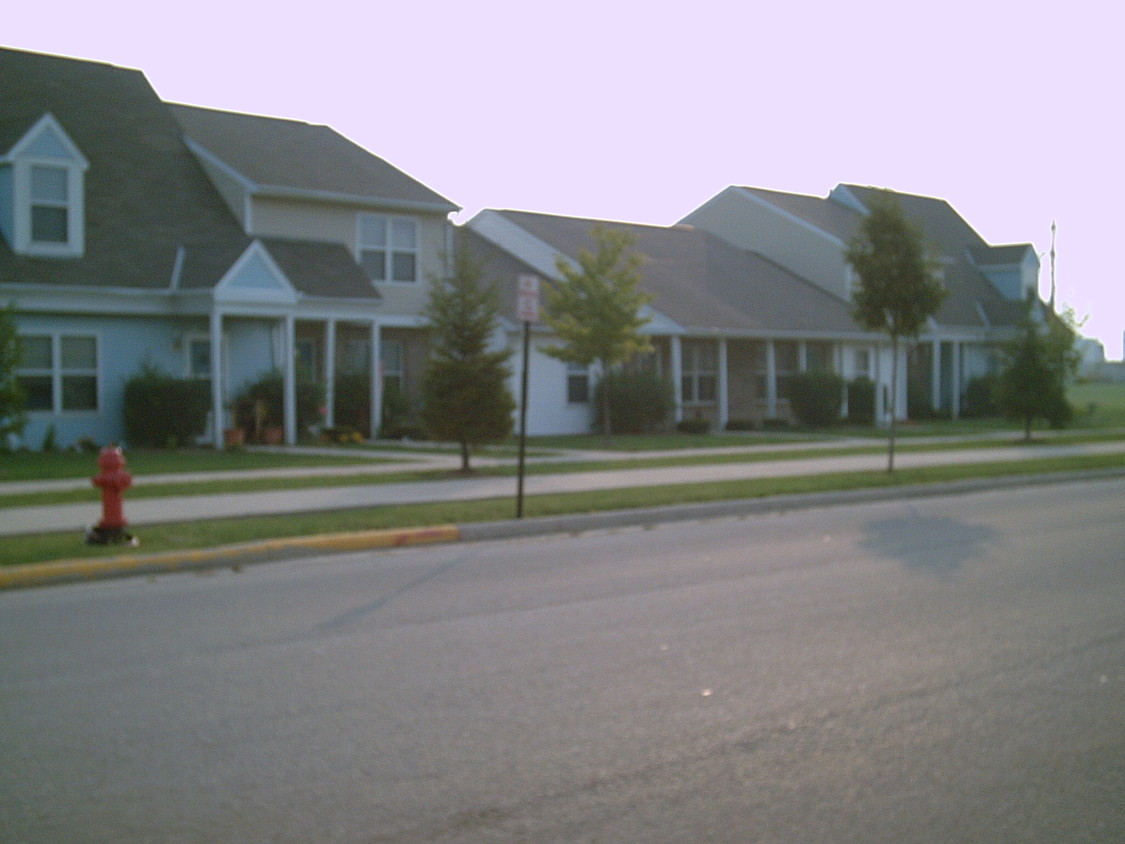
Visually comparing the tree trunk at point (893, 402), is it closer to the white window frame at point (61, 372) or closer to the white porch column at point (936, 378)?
the white window frame at point (61, 372)

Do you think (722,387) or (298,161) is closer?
(298,161)

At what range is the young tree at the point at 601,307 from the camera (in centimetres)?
2630

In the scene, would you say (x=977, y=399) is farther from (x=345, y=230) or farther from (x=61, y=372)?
(x=61, y=372)

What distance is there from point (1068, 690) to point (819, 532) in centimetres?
689

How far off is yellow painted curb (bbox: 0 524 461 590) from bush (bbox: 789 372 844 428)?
23.8 meters

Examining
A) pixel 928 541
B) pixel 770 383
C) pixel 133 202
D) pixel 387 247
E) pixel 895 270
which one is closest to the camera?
pixel 928 541

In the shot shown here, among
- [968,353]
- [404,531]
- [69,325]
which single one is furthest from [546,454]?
[968,353]

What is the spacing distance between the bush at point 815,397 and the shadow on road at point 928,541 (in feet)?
66.4

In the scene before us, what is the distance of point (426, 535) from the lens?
12531 mm

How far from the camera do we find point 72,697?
641 cm

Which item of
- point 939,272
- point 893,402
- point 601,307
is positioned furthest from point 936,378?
point 893,402

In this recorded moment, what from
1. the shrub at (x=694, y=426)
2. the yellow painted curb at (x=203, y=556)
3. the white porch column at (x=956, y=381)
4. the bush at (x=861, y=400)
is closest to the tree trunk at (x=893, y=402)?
the shrub at (x=694, y=426)

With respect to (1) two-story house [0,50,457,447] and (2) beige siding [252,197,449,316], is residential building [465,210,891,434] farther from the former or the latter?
(1) two-story house [0,50,457,447]

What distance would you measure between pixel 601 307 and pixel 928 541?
47.4ft
